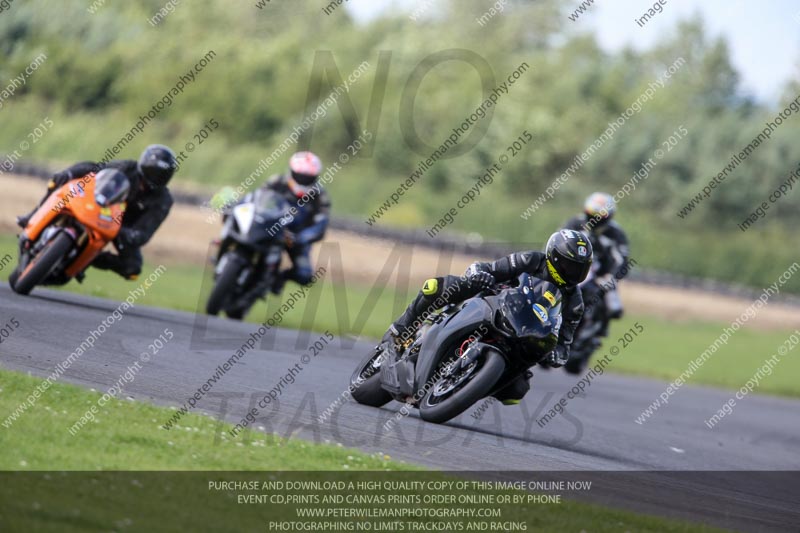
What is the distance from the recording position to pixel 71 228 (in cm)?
1293

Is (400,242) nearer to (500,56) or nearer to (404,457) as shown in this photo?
(404,457)

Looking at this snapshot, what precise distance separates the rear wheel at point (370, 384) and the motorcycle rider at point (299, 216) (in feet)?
19.9

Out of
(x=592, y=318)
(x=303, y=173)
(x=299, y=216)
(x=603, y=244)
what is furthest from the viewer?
(x=592, y=318)

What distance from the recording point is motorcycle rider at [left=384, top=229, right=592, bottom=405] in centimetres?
995

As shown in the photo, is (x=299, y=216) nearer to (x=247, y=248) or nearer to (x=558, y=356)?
(x=247, y=248)

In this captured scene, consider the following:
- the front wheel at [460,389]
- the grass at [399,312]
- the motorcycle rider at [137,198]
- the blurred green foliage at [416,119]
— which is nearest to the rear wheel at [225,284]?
the motorcycle rider at [137,198]

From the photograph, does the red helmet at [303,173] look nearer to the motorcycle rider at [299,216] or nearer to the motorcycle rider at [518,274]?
the motorcycle rider at [299,216]

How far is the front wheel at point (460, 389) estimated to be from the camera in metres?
9.51

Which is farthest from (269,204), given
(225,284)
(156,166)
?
(156,166)

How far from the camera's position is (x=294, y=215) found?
16.8 metres

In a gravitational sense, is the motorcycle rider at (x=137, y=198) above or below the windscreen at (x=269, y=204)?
below

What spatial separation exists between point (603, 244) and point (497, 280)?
8479 mm

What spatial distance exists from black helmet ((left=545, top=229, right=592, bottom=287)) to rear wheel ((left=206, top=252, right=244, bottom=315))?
22.1 ft

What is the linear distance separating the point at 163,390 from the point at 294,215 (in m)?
7.06
